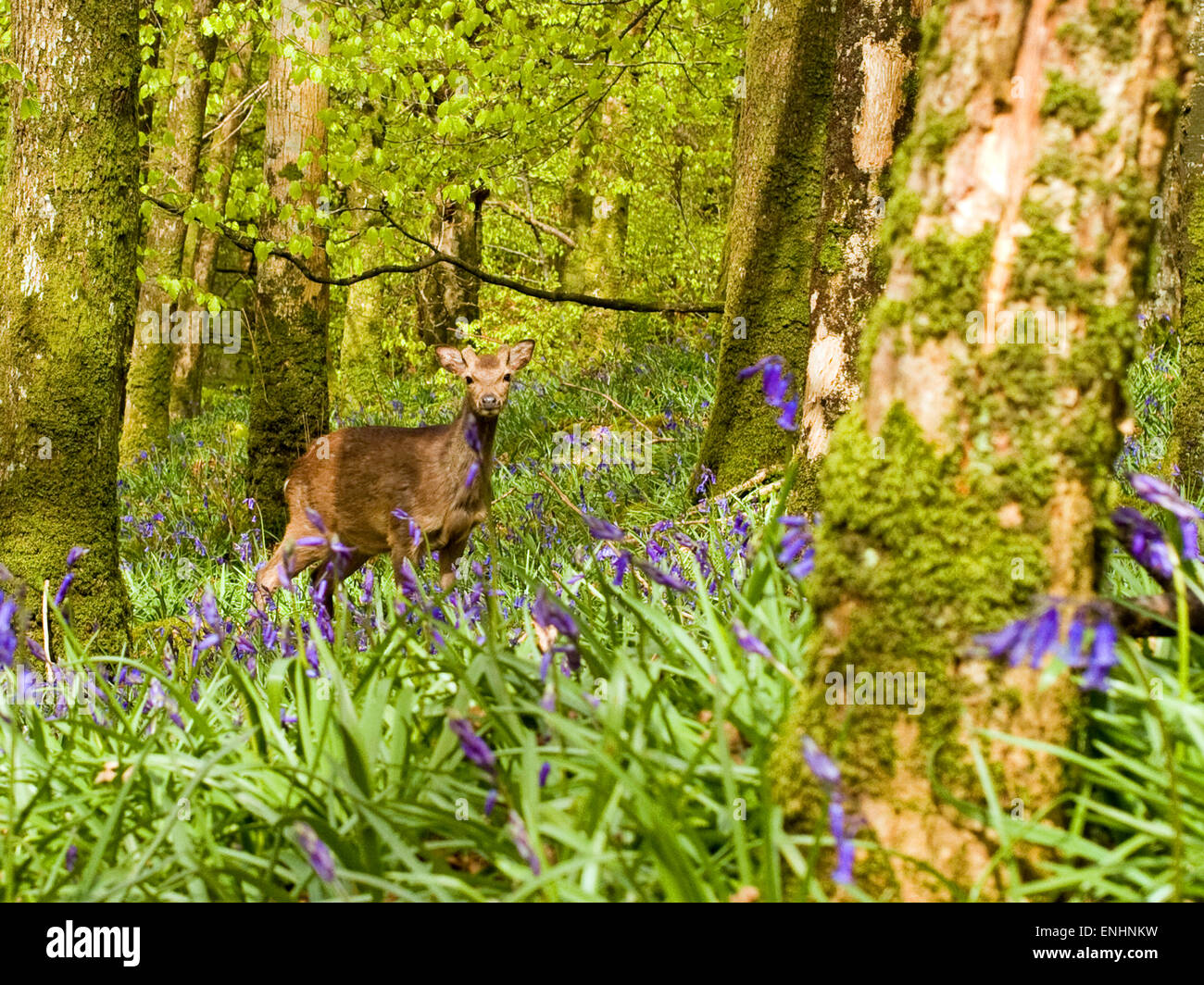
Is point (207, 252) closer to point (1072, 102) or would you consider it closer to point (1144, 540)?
point (1072, 102)

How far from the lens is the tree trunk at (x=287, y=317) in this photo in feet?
32.8

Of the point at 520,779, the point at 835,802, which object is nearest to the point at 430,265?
the point at 520,779

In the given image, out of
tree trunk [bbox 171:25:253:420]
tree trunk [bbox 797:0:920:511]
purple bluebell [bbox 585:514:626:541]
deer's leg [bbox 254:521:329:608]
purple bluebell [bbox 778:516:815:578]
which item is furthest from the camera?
tree trunk [bbox 171:25:253:420]

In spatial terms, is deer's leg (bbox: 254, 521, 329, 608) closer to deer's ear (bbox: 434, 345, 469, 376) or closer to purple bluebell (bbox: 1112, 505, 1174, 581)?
deer's ear (bbox: 434, 345, 469, 376)

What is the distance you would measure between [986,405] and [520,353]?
6.15 m

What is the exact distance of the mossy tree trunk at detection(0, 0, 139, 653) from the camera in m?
5.69

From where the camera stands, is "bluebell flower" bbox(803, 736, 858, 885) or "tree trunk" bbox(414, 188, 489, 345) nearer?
"bluebell flower" bbox(803, 736, 858, 885)

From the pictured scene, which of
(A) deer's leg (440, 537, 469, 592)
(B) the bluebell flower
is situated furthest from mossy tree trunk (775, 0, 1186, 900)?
(A) deer's leg (440, 537, 469, 592)

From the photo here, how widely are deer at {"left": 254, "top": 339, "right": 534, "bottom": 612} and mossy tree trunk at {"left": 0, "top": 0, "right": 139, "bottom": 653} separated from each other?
1963 mm

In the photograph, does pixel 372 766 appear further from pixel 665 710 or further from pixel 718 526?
→ pixel 718 526

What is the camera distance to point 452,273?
65.8 ft

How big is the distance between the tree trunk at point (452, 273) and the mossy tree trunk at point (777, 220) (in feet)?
28.7

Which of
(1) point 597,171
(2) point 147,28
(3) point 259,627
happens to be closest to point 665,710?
(3) point 259,627

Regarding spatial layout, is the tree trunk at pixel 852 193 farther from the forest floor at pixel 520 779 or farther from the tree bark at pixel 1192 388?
the forest floor at pixel 520 779
